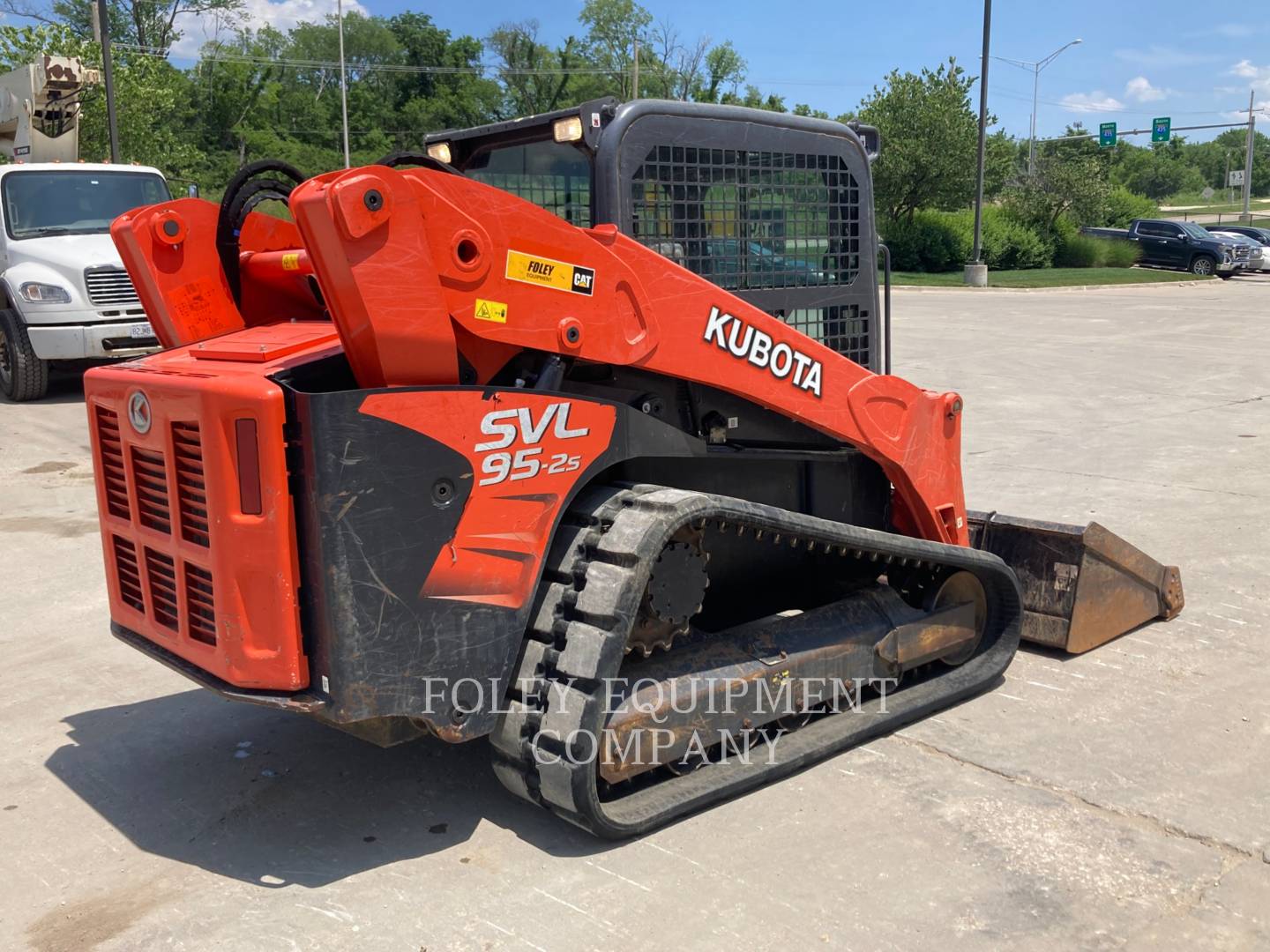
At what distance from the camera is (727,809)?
151 inches

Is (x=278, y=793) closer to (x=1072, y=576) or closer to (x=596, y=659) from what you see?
(x=596, y=659)

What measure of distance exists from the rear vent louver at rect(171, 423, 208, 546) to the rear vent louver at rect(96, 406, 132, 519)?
16.4 inches

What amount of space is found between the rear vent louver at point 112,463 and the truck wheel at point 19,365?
9.23 meters

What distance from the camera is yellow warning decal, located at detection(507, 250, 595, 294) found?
3338 millimetres

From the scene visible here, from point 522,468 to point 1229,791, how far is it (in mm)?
2545

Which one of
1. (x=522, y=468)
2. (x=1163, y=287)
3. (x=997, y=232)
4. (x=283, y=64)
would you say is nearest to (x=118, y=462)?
(x=522, y=468)

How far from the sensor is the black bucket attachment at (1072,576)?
17.1 ft

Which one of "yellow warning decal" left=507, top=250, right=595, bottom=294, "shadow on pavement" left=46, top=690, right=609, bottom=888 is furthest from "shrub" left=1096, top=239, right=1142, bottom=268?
"yellow warning decal" left=507, top=250, right=595, bottom=294

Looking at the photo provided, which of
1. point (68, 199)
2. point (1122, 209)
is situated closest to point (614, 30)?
point (1122, 209)

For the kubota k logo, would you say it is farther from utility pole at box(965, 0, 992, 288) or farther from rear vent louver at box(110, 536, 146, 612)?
utility pole at box(965, 0, 992, 288)

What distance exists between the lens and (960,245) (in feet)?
120

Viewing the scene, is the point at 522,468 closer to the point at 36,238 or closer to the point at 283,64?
the point at 36,238

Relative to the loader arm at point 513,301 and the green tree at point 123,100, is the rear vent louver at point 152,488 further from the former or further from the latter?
the green tree at point 123,100

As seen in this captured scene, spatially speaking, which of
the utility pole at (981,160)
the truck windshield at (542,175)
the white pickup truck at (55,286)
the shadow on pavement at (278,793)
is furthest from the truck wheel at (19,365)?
the utility pole at (981,160)
